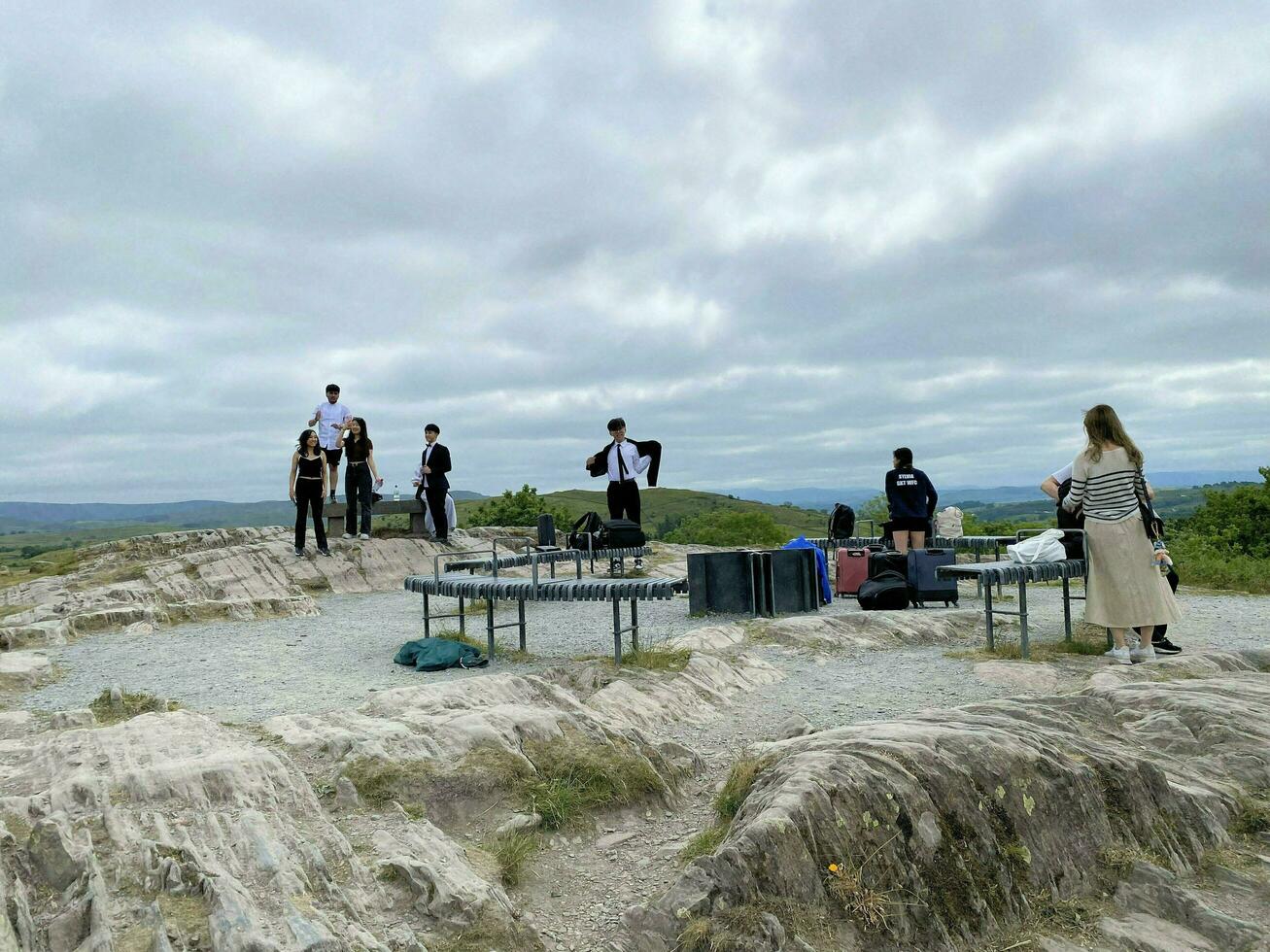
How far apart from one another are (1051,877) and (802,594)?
22.9ft

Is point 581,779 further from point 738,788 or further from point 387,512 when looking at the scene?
point 387,512

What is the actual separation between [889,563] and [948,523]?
701cm

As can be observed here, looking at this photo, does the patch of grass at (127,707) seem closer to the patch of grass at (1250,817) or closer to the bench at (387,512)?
the patch of grass at (1250,817)

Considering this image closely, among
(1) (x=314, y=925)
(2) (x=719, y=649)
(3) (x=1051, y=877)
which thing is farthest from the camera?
(2) (x=719, y=649)

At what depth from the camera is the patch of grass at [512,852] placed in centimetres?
375

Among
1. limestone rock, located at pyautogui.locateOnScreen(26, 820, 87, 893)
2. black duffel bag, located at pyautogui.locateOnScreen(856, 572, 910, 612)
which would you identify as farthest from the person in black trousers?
limestone rock, located at pyautogui.locateOnScreen(26, 820, 87, 893)

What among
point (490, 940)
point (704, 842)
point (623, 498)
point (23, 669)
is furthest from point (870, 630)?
point (23, 669)

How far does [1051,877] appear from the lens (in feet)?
12.0

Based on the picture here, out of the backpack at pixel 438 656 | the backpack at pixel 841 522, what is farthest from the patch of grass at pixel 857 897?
the backpack at pixel 841 522

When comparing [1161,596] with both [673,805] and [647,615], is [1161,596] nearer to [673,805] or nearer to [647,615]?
[673,805]

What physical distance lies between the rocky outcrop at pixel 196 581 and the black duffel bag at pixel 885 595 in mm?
7011

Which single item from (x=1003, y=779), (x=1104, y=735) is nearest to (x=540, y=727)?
(x=1003, y=779)

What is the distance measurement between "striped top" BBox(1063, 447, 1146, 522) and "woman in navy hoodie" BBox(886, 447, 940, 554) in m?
4.99

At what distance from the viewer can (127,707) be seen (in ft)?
19.6
